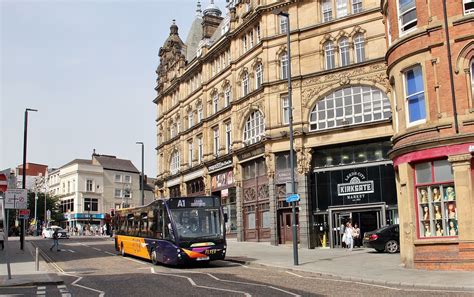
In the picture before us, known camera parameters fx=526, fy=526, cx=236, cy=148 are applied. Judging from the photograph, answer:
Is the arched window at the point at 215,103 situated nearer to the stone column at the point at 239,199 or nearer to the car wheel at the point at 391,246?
the stone column at the point at 239,199

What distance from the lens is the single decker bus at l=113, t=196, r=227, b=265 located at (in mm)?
20125

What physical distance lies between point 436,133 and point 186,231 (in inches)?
Answer: 388

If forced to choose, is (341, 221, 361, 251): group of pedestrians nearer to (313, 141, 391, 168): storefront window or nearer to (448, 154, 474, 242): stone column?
(313, 141, 391, 168): storefront window

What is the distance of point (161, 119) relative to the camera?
58438mm

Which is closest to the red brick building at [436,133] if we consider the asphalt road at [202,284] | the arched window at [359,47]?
the asphalt road at [202,284]

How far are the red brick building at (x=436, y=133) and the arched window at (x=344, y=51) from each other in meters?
13.0

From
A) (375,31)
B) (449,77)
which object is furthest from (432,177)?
(375,31)

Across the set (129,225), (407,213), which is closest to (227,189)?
(129,225)

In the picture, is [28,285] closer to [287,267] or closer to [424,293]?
[287,267]

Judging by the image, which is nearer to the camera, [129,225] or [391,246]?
[391,246]

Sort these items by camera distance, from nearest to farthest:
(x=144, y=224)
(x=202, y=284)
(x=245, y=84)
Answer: (x=202, y=284) → (x=144, y=224) → (x=245, y=84)

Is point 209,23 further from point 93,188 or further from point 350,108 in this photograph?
point 93,188

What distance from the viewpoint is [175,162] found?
5412 centimetres

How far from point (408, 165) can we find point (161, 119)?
140 ft
